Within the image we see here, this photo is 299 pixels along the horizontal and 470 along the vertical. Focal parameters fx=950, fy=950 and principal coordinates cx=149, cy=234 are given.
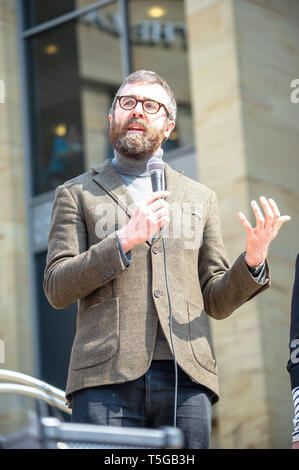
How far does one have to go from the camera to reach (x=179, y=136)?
32.0 ft

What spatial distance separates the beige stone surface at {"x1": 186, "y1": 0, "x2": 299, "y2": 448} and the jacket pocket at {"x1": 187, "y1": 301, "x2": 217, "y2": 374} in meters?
4.58

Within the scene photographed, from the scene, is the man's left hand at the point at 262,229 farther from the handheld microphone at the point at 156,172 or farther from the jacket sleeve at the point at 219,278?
the handheld microphone at the point at 156,172

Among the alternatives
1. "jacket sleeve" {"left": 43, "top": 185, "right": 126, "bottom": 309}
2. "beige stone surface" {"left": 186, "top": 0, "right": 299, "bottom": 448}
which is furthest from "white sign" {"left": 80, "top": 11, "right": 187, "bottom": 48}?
"jacket sleeve" {"left": 43, "top": 185, "right": 126, "bottom": 309}

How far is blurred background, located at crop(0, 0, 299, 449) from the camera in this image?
813 cm

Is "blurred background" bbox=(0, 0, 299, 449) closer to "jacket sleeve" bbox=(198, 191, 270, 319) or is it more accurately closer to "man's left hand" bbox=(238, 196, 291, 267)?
"jacket sleeve" bbox=(198, 191, 270, 319)

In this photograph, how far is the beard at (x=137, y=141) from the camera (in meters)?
3.58

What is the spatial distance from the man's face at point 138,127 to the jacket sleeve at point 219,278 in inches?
14.3

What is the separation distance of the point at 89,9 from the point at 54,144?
1.67m

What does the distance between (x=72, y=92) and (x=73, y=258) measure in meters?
8.13

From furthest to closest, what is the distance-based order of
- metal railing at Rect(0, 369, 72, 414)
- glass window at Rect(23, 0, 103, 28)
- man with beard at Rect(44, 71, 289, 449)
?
glass window at Rect(23, 0, 103, 28) < metal railing at Rect(0, 369, 72, 414) < man with beard at Rect(44, 71, 289, 449)

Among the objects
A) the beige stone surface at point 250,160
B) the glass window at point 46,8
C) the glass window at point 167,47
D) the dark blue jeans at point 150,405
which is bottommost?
the dark blue jeans at point 150,405

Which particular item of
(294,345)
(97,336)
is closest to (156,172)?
(97,336)

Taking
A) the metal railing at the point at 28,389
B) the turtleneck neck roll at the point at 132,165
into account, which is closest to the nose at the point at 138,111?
the turtleneck neck roll at the point at 132,165

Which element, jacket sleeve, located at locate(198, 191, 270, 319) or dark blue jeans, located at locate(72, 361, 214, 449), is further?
jacket sleeve, located at locate(198, 191, 270, 319)
